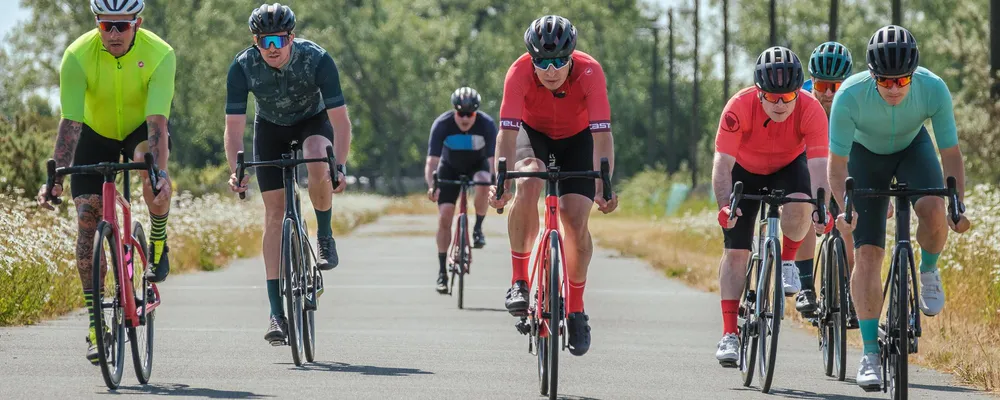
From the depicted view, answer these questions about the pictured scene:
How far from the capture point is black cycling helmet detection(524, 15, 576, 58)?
28.6ft

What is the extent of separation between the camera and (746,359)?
9.34 metres

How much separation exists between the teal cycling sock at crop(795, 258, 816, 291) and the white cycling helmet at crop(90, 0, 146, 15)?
14.2 ft

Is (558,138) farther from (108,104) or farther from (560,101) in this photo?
(108,104)

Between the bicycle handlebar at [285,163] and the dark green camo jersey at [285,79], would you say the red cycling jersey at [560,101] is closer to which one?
the bicycle handlebar at [285,163]

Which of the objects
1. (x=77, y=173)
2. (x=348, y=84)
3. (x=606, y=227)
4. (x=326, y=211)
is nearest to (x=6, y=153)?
(x=326, y=211)

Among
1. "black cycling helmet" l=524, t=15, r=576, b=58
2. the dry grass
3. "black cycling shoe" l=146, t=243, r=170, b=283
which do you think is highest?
"black cycling helmet" l=524, t=15, r=576, b=58

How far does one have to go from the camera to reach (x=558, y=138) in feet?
31.0

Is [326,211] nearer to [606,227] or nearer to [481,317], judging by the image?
[481,317]

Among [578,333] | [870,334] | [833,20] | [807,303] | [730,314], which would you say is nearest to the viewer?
[870,334]

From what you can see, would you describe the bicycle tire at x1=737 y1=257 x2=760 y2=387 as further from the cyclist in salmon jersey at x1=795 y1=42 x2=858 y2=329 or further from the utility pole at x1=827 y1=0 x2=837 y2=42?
the utility pole at x1=827 y1=0 x2=837 y2=42

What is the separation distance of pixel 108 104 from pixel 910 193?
4207 mm

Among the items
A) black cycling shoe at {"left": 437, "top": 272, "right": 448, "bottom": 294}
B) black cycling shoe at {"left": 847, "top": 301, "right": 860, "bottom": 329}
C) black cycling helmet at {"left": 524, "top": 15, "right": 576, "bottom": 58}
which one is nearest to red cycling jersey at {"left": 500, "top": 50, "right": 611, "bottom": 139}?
black cycling helmet at {"left": 524, "top": 15, "right": 576, "bottom": 58}

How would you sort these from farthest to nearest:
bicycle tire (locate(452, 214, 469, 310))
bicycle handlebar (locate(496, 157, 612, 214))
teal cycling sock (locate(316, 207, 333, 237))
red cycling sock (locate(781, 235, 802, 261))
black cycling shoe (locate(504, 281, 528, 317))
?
1. bicycle tire (locate(452, 214, 469, 310))
2. teal cycling sock (locate(316, 207, 333, 237))
3. red cycling sock (locate(781, 235, 802, 261))
4. black cycling shoe (locate(504, 281, 528, 317))
5. bicycle handlebar (locate(496, 157, 612, 214))

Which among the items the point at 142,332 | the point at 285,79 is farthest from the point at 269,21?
the point at 142,332
